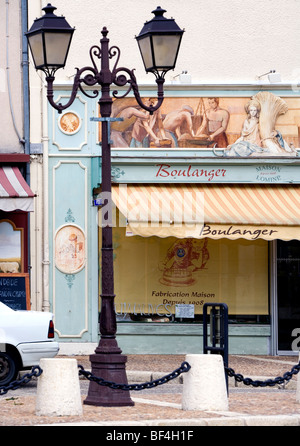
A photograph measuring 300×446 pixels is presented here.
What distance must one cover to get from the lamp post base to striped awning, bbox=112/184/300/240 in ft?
21.1

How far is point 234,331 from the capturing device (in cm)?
1991

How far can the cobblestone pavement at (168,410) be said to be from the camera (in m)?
10.8

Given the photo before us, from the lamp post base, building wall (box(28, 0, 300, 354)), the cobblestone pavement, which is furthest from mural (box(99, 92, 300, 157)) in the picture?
the lamp post base

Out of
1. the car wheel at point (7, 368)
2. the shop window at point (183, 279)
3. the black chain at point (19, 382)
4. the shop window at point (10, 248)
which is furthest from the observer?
the shop window at point (183, 279)

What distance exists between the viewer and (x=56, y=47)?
41.4 ft

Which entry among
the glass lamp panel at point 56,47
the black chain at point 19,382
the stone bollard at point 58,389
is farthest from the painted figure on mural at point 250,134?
the black chain at point 19,382

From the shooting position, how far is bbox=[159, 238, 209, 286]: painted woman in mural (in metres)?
20.1

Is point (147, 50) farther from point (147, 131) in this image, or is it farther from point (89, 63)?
point (89, 63)

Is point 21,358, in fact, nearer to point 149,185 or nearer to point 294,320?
point 149,185

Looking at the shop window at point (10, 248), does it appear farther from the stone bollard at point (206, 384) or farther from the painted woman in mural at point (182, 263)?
the stone bollard at point (206, 384)

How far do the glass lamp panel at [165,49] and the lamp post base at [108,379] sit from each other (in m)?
3.67

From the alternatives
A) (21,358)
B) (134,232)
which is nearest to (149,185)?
(134,232)

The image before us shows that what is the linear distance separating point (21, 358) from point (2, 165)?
210 inches
